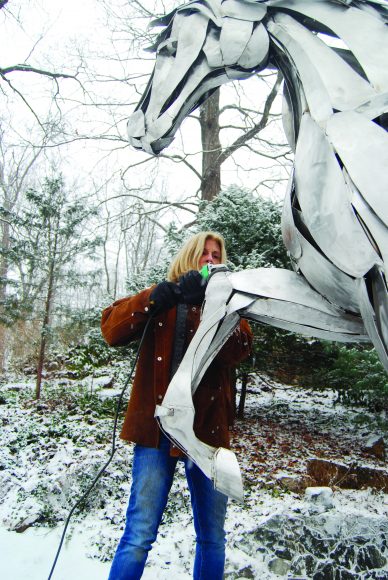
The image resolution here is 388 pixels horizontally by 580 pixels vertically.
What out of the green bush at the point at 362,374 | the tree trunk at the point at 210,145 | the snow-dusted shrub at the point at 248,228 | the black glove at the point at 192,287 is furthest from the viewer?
the tree trunk at the point at 210,145

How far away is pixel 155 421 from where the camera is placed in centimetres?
161

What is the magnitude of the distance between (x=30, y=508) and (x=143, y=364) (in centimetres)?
200

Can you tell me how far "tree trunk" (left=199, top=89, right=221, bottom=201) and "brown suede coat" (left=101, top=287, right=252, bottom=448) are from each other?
20.7 ft

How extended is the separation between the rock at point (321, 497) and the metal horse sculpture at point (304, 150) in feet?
7.02

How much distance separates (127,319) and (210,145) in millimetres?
7217

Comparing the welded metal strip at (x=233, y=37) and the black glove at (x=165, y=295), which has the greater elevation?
the welded metal strip at (x=233, y=37)

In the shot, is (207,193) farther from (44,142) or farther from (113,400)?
(113,400)

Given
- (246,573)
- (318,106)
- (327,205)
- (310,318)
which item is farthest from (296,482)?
(318,106)

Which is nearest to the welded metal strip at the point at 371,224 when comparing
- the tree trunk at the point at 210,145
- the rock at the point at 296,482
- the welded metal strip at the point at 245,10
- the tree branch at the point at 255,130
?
the welded metal strip at the point at 245,10

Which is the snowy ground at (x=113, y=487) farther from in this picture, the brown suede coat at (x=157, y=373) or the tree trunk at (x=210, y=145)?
the tree trunk at (x=210, y=145)

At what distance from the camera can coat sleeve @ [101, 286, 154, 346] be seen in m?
1.61

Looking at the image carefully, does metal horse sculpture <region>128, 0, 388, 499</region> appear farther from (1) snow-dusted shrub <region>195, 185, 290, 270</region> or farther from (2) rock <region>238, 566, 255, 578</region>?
(1) snow-dusted shrub <region>195, 185, 290, 270</region>

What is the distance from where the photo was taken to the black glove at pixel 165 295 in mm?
1483

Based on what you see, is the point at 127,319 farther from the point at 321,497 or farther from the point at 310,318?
the point at 321,497
